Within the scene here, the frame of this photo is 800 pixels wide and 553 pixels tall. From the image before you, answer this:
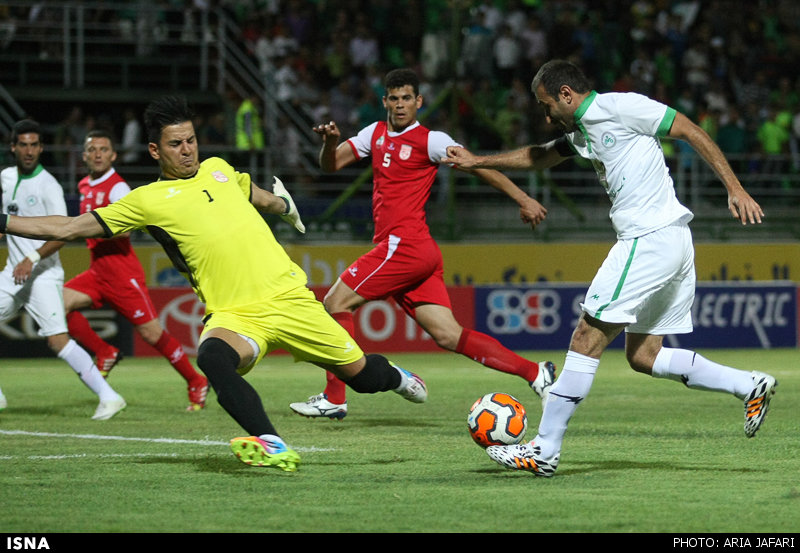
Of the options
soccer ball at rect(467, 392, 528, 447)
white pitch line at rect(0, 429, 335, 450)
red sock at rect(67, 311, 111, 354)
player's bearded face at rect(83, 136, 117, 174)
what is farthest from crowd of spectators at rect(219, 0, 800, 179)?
soccer ball at rect(467, 392, 528, 447)

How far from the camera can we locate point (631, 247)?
21.7ft

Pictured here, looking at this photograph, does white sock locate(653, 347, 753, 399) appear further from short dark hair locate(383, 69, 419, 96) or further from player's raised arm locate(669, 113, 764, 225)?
short dark hair locate(383, 69, 419, 96)

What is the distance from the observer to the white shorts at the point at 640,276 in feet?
21.4

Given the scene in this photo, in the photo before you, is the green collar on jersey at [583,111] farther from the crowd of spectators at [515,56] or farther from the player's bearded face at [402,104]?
the crowd of spectators at [515,56]

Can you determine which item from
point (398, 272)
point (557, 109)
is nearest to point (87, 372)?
point (398, 272)

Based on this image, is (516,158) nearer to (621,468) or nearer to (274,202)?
(274,202)

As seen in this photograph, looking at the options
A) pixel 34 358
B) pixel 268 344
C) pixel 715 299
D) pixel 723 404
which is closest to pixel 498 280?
pixel 715 299

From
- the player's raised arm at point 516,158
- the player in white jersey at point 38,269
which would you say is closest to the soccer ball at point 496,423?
the player's raised arm at point 516,158

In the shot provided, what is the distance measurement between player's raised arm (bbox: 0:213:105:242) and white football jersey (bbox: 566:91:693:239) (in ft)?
8.93

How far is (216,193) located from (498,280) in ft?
39.8

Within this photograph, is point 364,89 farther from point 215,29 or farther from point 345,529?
point 345,529

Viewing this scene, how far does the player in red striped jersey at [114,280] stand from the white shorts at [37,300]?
541 millimetres

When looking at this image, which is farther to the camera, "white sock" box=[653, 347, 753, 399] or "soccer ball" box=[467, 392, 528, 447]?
"soccer ball" box=[467, 392, 528, 447]

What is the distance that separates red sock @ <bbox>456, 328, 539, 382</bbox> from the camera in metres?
9.32
